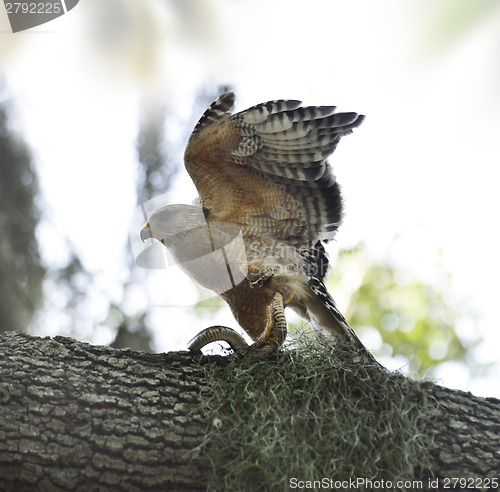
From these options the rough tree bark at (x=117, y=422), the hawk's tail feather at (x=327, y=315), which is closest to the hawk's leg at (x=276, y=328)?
the hawk's tail feather at (x=327, y=315)

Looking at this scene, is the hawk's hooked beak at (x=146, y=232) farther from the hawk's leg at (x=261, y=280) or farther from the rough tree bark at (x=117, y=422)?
the rough tree bark at (x=117, y=422)

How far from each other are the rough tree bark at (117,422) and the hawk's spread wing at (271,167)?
75 cm

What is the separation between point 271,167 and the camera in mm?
2254

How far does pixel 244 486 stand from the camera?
157 cm

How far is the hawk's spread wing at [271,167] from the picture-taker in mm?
2143

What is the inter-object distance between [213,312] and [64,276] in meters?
1.13

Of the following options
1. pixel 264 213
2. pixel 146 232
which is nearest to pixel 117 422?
pixel 146 232

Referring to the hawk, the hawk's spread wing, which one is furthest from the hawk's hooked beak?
the hawk's spread wing

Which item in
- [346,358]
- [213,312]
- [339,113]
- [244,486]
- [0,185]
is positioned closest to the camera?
[244,486]

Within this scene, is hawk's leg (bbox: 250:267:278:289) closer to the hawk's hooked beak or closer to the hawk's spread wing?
the hawk's spread wing

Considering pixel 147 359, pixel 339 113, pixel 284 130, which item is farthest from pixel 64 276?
pixel 339 113

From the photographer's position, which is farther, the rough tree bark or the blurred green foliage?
the blurred green foliage

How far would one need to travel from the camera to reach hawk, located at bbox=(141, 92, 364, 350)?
7.07ft

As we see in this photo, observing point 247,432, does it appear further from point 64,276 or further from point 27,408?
point 64,276
